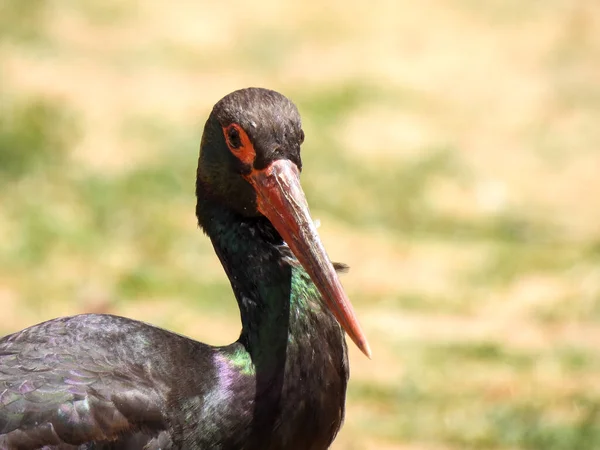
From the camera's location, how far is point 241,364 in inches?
136

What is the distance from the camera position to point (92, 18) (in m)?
11.1

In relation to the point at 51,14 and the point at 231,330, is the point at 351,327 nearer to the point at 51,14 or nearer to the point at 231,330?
the point at 231,330

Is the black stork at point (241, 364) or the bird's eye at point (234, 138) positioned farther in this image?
the bird's eye at point (234, 138)

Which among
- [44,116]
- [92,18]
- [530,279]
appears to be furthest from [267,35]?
[530,279]

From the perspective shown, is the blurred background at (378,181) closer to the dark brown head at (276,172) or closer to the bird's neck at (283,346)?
the bird's neck at (283,346)

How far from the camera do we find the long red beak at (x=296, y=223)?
332 cm

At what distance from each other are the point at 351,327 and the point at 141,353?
635 mm

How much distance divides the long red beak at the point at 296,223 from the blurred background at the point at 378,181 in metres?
2.11

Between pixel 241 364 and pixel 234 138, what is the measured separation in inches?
25.9

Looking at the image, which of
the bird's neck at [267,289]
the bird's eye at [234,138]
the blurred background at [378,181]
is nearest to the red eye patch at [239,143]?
the bird's eye at [234,138]

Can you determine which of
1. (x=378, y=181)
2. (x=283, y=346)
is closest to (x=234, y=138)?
(x=283, y=346)

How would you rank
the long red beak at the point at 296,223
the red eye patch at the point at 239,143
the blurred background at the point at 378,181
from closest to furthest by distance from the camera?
the long red beak at the point at 296,223
the red eye patch at the point at 239,143
the blurred background at the point at 378,181

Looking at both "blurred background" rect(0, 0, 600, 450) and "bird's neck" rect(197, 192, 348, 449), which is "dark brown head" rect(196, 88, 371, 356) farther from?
"blurred background" rect(0, 0, 600, 450)

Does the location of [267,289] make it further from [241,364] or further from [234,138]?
[234,138]
